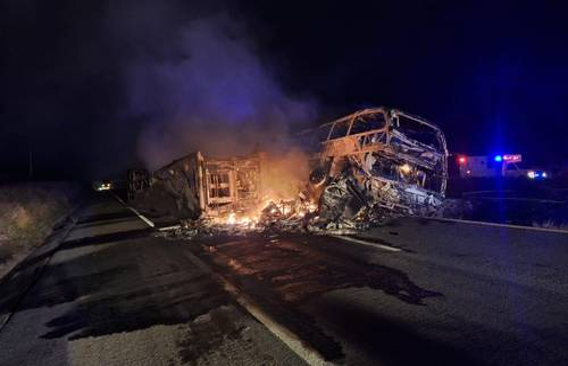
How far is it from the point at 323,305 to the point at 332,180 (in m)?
6.47

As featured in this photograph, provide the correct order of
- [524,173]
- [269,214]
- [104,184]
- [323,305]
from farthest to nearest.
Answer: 1. [104,184]
2. [524,173]
3. [269,214]
4. [323,305]

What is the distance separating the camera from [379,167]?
10586mm

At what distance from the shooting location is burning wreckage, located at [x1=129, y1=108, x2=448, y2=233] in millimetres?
9547

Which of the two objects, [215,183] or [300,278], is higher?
[215,183]

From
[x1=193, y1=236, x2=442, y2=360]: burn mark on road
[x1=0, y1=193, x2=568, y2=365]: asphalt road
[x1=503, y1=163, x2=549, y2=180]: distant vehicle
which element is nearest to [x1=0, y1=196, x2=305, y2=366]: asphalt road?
[x1=0, y1=193, x2=568, y2=365]: asphalt road

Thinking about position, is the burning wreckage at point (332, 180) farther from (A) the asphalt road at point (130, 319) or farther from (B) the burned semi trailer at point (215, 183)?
(A) the asphalt road at point (130, 319)

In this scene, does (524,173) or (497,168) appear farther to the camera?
(497,168)

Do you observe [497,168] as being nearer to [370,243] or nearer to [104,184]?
[370,243]

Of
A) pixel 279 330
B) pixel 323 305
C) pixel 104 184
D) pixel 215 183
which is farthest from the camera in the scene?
pixel 104 184

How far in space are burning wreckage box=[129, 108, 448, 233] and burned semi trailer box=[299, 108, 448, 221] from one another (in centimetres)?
3

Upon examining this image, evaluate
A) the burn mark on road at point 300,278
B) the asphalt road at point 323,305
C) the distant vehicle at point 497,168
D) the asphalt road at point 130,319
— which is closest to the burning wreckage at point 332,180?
the burn mark on road at point 300,278

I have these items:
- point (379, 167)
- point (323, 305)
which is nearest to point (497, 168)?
point (379, 167)

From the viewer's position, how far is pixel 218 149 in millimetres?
16344

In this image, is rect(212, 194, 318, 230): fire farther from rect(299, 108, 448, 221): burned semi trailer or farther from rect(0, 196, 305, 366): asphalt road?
rect(0, 196, 305, 366): asphalt road
